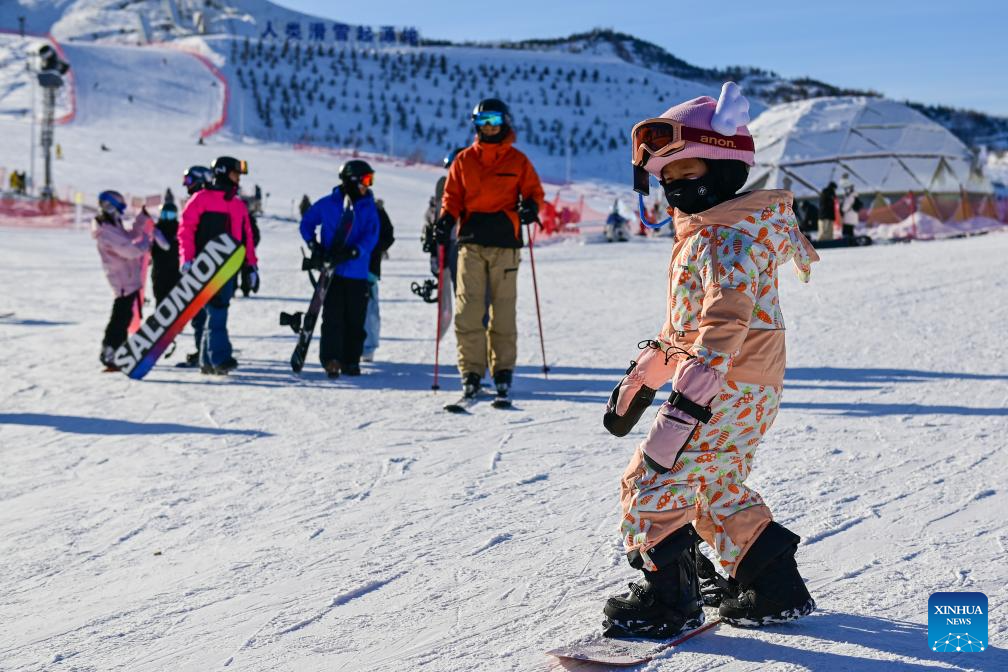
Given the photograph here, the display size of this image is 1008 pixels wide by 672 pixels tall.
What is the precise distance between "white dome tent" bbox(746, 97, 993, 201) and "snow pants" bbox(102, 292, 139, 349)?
21.5 meters

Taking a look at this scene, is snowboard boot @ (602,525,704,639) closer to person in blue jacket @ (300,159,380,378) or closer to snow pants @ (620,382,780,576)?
snow pants @ (620,382,780,576)

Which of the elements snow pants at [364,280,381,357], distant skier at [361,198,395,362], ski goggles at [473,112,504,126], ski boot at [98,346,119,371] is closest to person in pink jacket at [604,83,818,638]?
ski goggles at [473,112,504,126]

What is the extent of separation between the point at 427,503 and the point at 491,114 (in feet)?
8.76

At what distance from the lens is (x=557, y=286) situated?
13867 mm

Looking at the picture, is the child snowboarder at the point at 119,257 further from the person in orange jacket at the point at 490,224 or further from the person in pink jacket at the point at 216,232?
the person in orange jacket at the point at 490,224

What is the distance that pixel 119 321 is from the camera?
26.5 feet

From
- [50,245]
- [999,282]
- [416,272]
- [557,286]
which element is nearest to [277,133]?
[50,245]

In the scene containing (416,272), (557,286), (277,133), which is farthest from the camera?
(277,133)

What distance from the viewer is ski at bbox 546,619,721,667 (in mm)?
2574

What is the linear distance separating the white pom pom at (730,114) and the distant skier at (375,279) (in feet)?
17.1

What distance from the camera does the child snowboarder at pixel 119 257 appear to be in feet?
25.6

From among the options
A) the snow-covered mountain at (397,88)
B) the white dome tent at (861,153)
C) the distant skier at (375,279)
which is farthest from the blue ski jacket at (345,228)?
the snow-covered mountain at (397,88)

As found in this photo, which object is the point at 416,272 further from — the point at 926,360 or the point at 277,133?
the point at 277,133

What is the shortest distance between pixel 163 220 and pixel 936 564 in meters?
7.19
